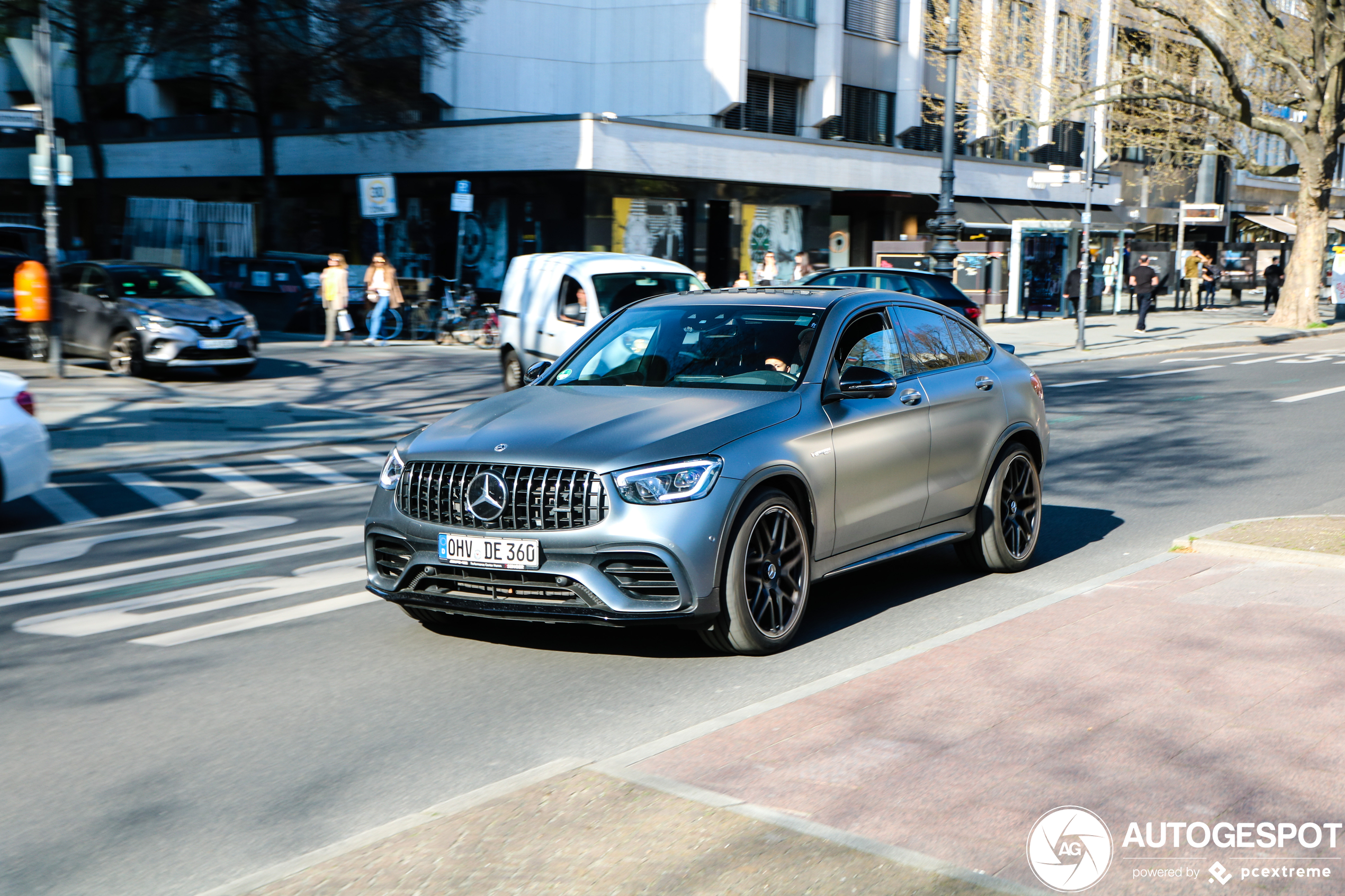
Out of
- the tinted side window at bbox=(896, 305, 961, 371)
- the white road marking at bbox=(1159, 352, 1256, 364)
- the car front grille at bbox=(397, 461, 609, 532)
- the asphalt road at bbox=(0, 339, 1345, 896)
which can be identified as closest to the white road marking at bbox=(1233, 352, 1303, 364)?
the white road marking at bbox=(1159, 352, 1256, 364)

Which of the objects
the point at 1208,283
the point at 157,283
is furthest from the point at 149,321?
the point at 1208,283

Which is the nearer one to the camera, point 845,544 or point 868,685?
point 868,685

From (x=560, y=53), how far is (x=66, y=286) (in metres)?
21.2

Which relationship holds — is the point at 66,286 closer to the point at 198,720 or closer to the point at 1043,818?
the point at 198,720

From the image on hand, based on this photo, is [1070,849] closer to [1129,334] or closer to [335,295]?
[335,295]

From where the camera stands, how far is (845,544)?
6516mm

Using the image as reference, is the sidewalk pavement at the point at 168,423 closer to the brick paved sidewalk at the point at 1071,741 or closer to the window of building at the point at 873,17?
the brick paved sidewalk at the point at 1071,741

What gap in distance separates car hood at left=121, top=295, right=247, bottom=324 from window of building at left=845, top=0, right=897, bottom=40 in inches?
1020

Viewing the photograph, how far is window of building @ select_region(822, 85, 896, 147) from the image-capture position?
41656 mm

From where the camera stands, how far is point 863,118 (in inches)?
1673

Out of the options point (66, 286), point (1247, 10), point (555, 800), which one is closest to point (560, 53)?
point (1247, 10)

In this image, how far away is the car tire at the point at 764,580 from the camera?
579cm

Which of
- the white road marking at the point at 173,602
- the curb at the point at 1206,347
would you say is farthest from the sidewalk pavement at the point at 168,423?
the curb at the point at 1206,347

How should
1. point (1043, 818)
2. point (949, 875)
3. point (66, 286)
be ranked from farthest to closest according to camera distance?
1. point (66, 286)
2. point (1043, 818)
3. point (949, 875)
